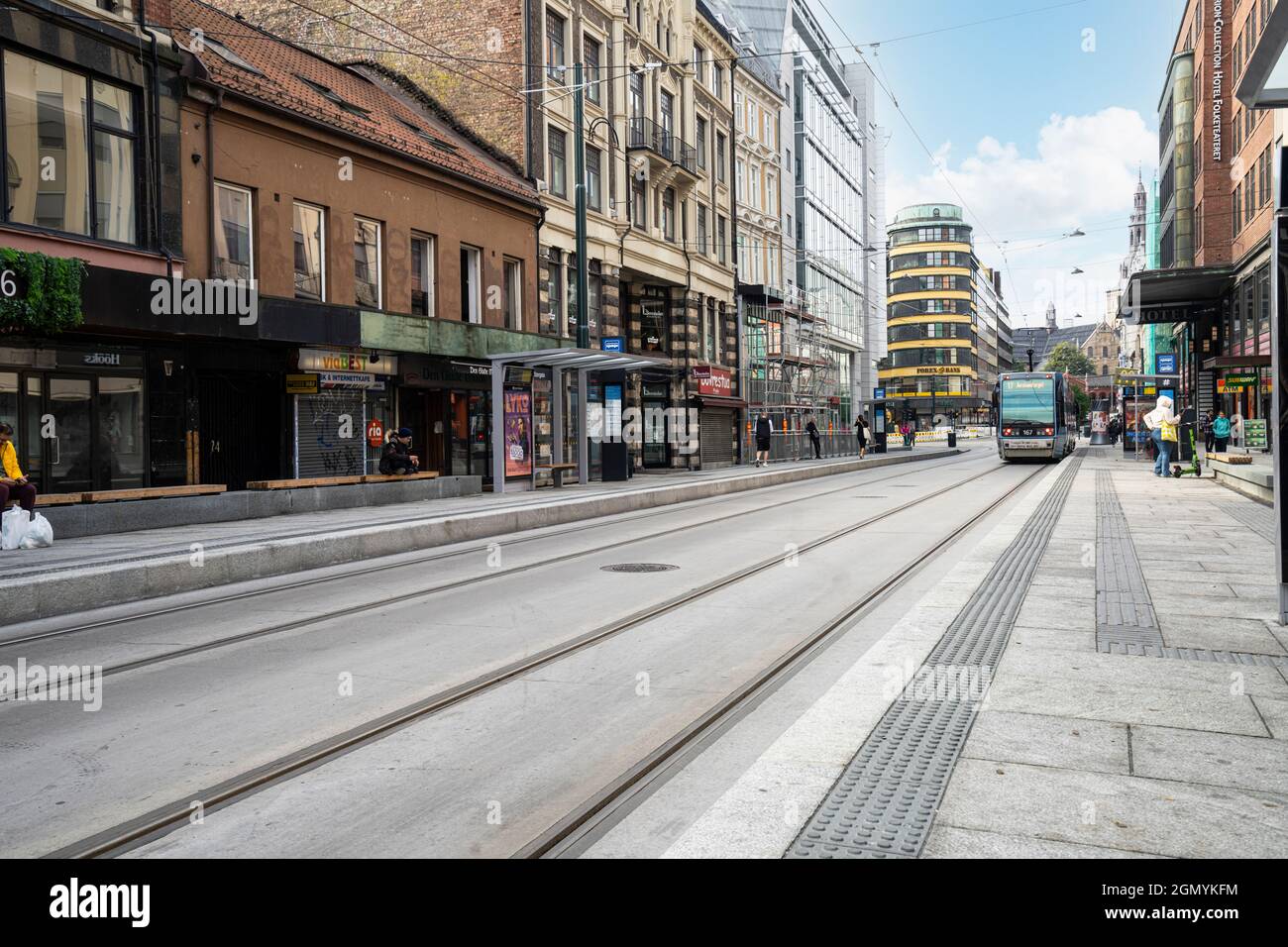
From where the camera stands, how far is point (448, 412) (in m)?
24.7

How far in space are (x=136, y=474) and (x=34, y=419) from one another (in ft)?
6.36

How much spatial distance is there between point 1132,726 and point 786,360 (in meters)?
43.4

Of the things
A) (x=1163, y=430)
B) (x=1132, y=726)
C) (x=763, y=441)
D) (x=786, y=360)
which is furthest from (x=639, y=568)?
(x=786, y=360)

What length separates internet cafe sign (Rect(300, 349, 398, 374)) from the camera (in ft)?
65.5

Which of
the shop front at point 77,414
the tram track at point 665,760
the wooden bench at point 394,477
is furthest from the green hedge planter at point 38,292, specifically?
the tram track at point 665,760

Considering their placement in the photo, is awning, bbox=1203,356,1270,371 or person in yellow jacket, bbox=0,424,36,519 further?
awning, bbox=1203,356,1270,371

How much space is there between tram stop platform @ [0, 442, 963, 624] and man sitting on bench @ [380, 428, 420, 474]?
0.81 meters

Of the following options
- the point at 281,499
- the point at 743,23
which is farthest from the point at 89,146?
the point at 743,23

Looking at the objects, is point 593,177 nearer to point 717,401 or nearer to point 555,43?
point 555,43

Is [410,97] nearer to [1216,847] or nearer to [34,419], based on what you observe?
[34,419]

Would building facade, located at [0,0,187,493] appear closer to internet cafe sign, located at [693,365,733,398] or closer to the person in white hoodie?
the person in white hoodie

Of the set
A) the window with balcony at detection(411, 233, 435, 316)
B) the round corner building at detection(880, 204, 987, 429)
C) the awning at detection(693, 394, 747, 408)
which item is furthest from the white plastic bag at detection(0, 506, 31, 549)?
the round corner building at detection(880, 204, 987, 429)

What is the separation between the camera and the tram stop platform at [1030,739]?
3.64m

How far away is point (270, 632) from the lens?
312 inches
